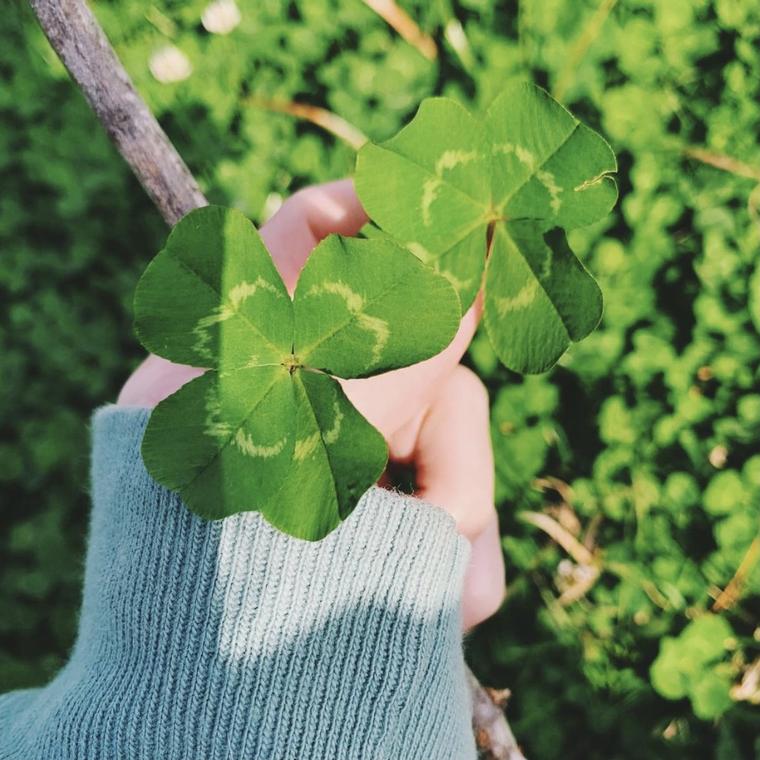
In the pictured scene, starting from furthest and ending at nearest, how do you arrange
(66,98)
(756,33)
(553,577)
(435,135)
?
(66,98)
(553,577)
(756,33)
(435,135)

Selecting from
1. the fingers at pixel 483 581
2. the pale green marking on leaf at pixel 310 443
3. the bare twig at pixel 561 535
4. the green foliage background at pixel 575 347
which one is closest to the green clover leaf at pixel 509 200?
the pale green marking on leaf at pixel 310 443

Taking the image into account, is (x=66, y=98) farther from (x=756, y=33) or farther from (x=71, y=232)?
(x=756, y=33)

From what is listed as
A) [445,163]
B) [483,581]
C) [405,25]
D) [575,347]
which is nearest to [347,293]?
[445,163]

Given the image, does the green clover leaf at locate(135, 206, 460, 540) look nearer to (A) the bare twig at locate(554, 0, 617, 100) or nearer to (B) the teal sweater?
(B) the teal sweater

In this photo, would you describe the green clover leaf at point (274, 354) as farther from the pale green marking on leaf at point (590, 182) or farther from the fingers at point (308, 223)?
the fingers at point (308, 223)

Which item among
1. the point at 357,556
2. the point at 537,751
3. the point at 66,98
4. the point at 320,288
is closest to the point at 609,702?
the point at 537,751

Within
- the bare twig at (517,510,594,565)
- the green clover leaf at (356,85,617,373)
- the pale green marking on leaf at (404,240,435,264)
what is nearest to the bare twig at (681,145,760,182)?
the bare twig at (517,510,594,565)
